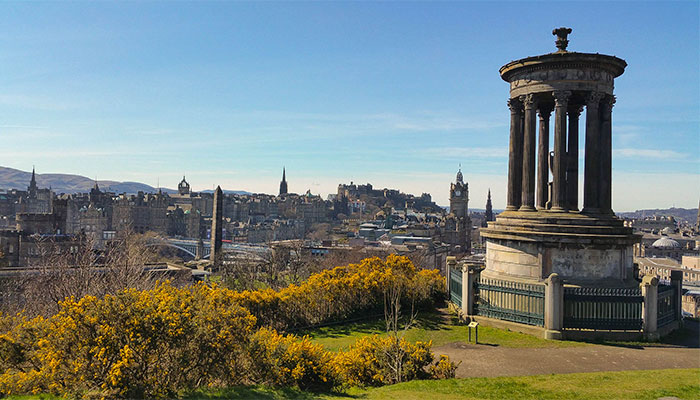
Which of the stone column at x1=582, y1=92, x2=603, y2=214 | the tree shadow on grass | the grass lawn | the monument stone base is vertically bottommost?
the grass lawn

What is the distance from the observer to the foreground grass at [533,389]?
1005 cm

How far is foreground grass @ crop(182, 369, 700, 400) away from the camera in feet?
33.0

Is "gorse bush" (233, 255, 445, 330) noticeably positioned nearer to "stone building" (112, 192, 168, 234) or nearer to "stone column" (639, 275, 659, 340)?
"stone column" (639, 275, 659, 340)

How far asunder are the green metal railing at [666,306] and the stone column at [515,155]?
569 cm

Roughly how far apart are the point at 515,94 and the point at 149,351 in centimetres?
1578

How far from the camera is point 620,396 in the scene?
10.1 metres

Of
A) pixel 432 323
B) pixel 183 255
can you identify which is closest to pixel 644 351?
pixel 432 323

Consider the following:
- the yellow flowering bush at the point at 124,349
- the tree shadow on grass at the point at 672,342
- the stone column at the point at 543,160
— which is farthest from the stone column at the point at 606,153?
the yellow flowering bush at the point at 124,349

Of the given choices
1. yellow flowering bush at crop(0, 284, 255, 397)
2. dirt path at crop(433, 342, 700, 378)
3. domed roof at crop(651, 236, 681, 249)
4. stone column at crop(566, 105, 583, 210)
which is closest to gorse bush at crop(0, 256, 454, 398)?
yellow flowering bush at crop(0, 284, 255, 397)

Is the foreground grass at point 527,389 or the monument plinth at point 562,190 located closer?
the foreground grass at point 527,389

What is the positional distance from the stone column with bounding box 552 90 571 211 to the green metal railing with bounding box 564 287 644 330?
3.70 m

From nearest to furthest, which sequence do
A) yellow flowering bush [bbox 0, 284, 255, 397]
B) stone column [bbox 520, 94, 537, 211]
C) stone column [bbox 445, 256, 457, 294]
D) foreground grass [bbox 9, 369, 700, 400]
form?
yellow flowering bush [bbox 0, 284, 255, 397], foreground grass [bbox 9, 369, 700, 400], stone column [bbox 520, 94, 537, 211], stone column [bbox 445, 256, 457, 294]

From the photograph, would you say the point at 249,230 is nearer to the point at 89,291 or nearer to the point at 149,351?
the point at 89,291

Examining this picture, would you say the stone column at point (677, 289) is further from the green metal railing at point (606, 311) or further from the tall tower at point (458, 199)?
the tall tower at point (458, 199)
